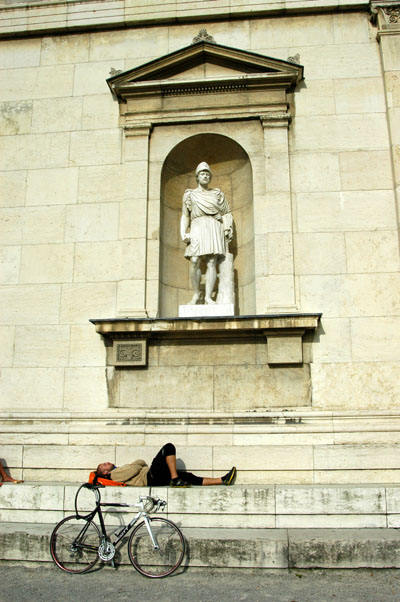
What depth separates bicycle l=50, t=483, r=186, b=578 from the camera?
23.9 feet

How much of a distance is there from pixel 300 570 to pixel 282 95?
30.4ft

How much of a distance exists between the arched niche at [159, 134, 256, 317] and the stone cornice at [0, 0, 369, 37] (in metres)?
2.99

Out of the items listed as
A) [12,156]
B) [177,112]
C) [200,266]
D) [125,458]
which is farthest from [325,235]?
[12,156]

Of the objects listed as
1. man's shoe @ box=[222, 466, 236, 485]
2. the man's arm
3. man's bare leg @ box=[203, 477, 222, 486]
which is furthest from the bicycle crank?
the man's arm

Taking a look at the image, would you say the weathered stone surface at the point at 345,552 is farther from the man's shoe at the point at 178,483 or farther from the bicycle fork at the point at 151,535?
the man's shoe at the point at 178,483

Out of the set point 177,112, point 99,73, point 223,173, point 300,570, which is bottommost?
point 300,570

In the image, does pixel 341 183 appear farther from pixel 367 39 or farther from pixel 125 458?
pixel 125 458

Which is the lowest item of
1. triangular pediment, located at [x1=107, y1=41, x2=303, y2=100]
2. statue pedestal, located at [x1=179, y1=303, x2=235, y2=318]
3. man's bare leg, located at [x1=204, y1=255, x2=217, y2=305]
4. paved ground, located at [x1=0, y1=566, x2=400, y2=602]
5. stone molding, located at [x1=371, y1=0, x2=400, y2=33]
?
paved ground, located at [x1=0, y1=566, x2=400, y2=602]

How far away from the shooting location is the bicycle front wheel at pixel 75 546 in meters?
7.39

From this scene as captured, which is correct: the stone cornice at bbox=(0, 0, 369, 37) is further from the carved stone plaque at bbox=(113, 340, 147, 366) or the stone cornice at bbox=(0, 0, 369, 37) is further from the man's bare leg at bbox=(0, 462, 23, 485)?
the man's bare leg at bbox=(0, 462, 23, 485)

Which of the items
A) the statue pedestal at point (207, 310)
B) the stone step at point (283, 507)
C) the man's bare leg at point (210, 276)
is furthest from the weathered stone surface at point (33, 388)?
the stone step at point (283, 507)

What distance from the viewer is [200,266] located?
11945 millimetres

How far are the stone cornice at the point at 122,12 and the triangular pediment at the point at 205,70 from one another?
3.76 ft

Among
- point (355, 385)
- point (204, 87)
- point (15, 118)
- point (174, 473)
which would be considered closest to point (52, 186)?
point (15, 118)
